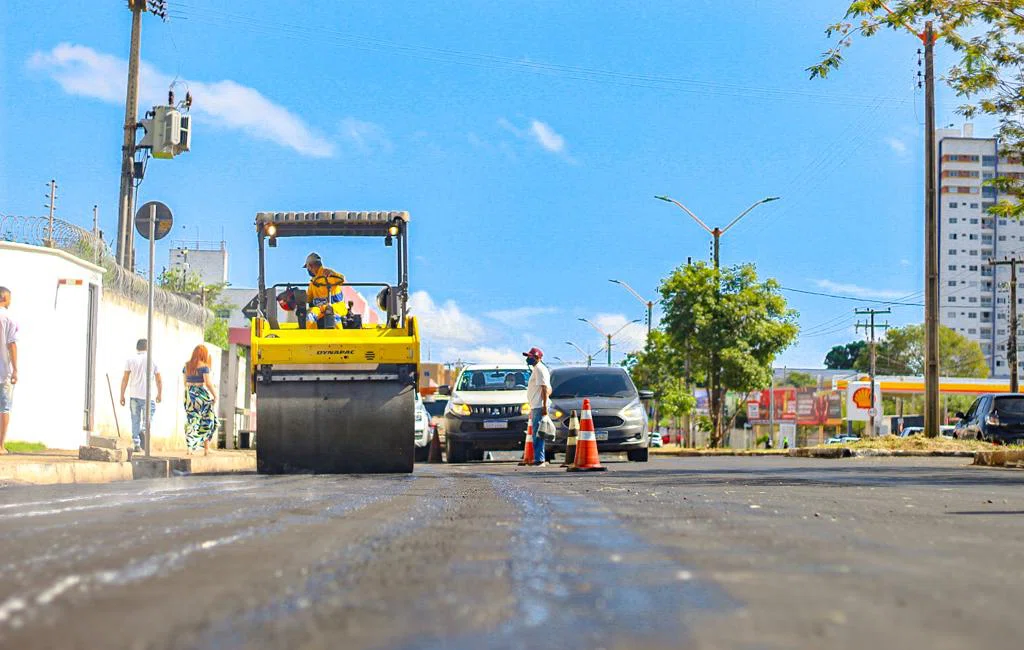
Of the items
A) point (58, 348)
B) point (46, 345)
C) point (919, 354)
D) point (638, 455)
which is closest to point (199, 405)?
point (46, 345)

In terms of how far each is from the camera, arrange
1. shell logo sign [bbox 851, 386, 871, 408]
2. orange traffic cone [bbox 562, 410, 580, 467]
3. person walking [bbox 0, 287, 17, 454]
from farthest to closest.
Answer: shell logo sign [bbox 851, 386, 871, 408] < orange traffic cone [bbox 562, 410, 580, 467] < person walking [bbox 0, 287, 17, 454]

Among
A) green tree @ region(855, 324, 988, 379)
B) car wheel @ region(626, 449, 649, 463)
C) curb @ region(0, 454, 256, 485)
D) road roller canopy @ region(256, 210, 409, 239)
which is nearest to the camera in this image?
curb @ region(0, 454, 256, 485)

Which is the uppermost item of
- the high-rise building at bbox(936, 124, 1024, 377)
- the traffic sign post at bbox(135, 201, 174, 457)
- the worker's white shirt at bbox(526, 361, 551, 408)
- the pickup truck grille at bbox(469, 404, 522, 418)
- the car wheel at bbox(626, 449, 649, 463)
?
the high-rise building at bbox(936, 124, 1024, 377)

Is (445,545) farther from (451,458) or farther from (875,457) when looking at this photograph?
(875,457)

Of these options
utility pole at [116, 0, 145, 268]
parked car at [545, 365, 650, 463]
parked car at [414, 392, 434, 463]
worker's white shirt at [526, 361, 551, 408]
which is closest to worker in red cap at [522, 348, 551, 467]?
worker's white shirt at [526, 361, 551, 408]

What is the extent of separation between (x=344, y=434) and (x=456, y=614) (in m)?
10.2

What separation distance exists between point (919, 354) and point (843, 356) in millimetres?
34017

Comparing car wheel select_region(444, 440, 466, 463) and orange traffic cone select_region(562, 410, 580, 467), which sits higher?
orange traffic cone select_region(562, 410, 580, 467)

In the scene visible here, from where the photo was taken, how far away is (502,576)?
350cm

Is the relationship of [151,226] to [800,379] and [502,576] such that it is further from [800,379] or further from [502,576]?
[800,379]

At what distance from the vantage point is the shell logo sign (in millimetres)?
83875

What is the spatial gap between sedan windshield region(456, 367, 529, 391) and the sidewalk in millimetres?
4564

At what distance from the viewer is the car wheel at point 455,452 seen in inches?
801

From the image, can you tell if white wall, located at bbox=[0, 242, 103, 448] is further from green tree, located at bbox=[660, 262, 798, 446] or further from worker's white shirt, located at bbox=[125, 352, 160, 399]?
green tree, located at bbox=[660, 262, 798, 446]
